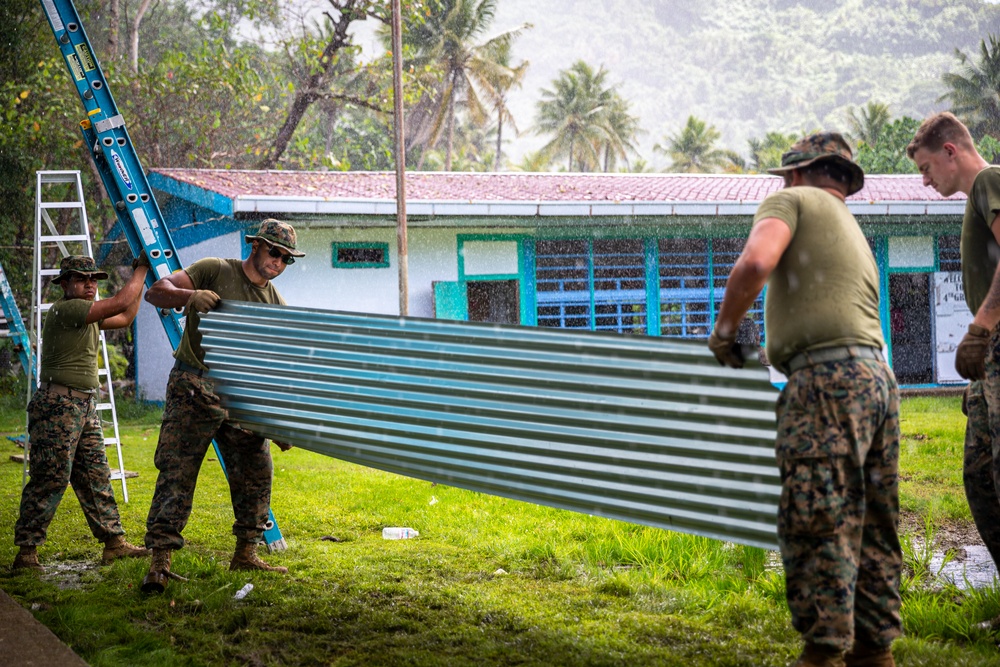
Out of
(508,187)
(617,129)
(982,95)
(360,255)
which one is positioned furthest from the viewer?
(617,129)

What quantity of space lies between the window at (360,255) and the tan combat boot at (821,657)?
10.7 m

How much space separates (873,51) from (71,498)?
176 metres

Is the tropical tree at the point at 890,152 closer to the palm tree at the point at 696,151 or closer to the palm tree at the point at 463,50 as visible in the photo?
the palm tree at the point at 463,50

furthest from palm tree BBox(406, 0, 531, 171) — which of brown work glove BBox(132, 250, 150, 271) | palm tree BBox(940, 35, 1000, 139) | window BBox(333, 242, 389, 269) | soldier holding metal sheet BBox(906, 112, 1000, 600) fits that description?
soldier holding metal sheet BBox(906, 112, 1000, 600)

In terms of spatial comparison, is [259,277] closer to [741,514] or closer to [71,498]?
[741,514]

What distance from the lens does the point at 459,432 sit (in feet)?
12.0

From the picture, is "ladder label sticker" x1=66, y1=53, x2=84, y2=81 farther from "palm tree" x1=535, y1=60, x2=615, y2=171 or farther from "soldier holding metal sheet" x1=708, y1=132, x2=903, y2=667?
"palm tree" x1=535, y1=60, x2=615, y2=171

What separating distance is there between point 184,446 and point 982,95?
49.4 meters

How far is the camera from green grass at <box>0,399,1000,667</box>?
138 inches

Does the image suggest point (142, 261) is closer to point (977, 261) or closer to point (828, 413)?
point (828, 413)

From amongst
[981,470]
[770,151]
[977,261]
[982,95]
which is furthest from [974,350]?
[982,95]

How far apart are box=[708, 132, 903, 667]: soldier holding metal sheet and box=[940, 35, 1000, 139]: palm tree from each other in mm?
47266

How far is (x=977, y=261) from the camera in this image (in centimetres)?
337

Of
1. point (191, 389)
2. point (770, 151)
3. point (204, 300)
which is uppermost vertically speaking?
point (770, 151)
